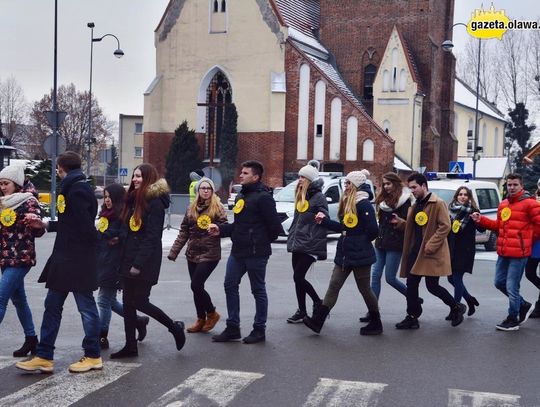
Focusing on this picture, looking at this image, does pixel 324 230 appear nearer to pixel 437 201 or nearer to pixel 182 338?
pixel 437 201

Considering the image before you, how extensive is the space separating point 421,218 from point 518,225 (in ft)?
3.81

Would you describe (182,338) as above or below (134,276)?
below

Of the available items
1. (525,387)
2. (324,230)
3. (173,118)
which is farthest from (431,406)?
(173,118)

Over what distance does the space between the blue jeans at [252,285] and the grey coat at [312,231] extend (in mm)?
840

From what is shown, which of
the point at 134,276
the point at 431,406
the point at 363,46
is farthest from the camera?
the point at 363,46

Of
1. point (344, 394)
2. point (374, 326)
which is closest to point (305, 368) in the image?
point (344, 394)

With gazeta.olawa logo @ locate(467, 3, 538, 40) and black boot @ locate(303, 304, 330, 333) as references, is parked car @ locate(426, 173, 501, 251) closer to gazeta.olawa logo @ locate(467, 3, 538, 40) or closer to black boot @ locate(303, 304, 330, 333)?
black boot @ locate(303, 304, 330, 333)

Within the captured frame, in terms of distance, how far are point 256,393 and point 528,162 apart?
2922 centimetres

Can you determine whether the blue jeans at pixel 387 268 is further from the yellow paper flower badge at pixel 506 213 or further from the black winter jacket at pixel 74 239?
the black winter jacket at pixel 74 239

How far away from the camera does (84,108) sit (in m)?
75.3

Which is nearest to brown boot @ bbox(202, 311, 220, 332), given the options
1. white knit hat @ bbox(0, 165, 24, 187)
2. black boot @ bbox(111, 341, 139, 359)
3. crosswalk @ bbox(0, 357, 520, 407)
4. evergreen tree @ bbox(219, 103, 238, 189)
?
black boot @ bbox(111, 341, 139, 359)

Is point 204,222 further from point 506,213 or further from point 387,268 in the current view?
point 506,213

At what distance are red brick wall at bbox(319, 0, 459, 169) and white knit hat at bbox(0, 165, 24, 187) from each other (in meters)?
39.2

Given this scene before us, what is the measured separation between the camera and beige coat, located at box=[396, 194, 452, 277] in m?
8.70
